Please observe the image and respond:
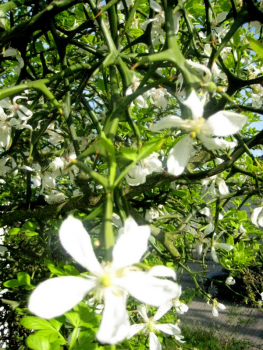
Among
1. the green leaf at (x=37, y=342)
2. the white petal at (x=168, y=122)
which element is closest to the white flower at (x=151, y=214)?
the green leaf at (x=37, y=342)

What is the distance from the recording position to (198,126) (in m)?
0.58

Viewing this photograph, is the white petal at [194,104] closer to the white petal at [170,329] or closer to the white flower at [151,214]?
the white petal at [170,329]

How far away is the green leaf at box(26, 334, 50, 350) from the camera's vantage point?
0.69m

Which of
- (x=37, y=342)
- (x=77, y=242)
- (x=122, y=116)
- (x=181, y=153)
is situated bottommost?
(x=37, y=342)

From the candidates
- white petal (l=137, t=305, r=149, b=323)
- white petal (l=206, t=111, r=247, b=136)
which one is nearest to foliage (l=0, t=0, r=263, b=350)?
white petal (l=206, t=111, r=247, b=136)

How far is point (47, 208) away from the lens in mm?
1308

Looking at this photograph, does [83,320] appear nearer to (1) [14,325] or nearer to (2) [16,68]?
(2) [16,68]

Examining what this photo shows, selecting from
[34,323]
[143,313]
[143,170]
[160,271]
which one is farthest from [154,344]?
[160,271]

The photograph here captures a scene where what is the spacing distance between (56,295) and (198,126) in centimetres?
36

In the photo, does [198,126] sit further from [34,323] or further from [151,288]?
[34,323]

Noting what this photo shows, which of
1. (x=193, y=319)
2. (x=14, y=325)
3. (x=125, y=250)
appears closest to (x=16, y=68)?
(x=125, y=250)

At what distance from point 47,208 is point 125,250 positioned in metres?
0.92

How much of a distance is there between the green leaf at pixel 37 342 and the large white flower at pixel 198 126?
46 centimetres

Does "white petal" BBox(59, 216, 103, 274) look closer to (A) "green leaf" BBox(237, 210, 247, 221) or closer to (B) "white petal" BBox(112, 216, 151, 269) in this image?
(B) "white petal" BBox(112, 216, 151, 269)
